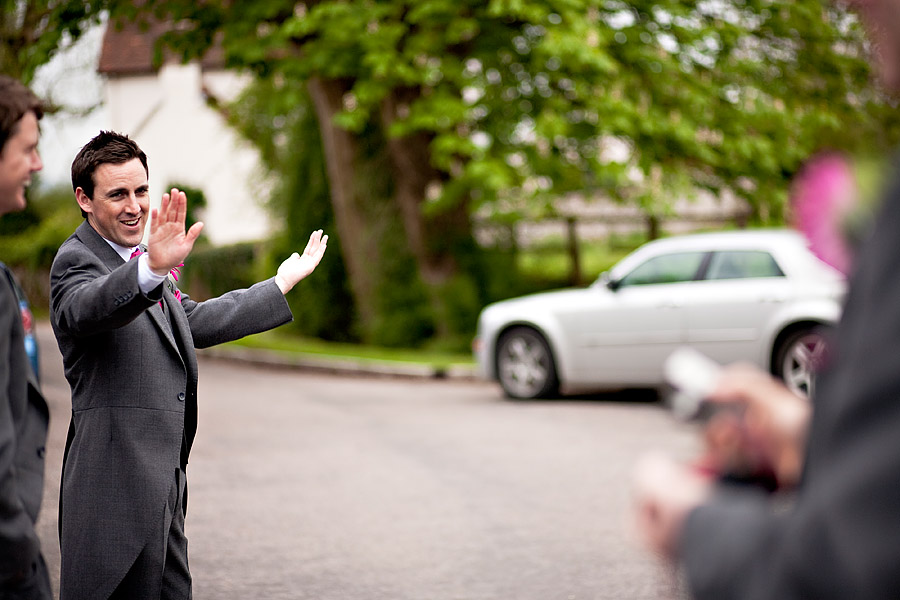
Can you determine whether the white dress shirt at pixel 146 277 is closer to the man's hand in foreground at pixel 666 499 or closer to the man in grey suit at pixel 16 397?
the man in grey suit at pixel 16 397

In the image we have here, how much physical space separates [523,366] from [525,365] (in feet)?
0.09

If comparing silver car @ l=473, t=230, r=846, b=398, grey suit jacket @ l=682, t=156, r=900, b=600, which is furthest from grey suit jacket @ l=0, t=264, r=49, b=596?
silver car @ l=473, t=230, r=846, b=398

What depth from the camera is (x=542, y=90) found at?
16859 mm

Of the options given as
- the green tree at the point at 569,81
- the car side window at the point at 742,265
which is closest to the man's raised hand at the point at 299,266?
the car side window at the point at 742,265

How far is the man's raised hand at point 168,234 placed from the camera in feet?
8.95

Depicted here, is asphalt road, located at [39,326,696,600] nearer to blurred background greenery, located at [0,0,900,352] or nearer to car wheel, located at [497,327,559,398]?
car wheel, located at [497,327,559,398]

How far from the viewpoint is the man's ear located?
3.34 meters

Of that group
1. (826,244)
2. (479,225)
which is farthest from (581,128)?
(826,244)

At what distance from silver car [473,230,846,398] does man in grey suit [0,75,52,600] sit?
9385 millimetres

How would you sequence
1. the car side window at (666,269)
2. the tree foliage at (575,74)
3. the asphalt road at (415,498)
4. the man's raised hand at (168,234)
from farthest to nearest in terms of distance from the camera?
1. the tree foliage at (575,74)
2. the car side window at (666,269)
3. the asphalt road at (415,498)
4. the man's raised hand at (168,234)

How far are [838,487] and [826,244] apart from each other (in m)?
0.31

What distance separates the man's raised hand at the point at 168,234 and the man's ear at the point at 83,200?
65cm

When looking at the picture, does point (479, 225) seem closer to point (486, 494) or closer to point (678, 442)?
point (678, 442)

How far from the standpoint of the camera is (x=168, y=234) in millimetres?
2740
